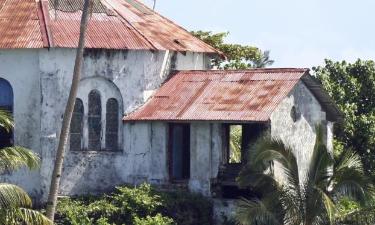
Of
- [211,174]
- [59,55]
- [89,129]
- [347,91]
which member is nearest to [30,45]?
[59,55]

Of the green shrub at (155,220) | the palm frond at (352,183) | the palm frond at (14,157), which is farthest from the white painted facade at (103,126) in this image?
the palm frond at (14,157)

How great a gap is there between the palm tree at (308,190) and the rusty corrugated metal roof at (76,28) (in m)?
8.14

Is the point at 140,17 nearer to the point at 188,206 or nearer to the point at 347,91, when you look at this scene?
the point at 188,206

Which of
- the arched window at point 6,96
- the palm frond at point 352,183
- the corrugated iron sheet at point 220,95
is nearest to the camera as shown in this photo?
the palm frond at point 352,183

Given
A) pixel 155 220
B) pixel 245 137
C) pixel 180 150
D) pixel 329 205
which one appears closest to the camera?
pixel 329 205

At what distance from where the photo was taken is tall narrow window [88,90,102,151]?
120 ft

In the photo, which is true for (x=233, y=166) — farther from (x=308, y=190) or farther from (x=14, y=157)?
(x=14, y=157)

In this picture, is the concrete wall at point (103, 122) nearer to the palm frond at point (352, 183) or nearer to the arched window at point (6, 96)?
the arched window at point (6, 96)

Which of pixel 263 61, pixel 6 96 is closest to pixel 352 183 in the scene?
pixel 6 96

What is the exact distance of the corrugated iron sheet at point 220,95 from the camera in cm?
3438

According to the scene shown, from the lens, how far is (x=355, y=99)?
153 feet

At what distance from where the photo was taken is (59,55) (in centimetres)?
3566

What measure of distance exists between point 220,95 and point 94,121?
389 centimetres

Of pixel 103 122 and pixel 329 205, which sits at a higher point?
pixel 103 122
